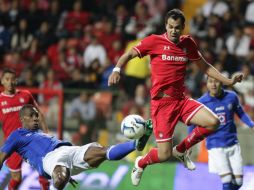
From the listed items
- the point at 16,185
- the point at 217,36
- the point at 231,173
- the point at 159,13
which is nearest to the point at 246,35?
the point at 217,36

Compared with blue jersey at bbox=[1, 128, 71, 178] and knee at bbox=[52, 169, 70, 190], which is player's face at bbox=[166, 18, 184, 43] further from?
knee at bbox=[52, 169, 70, 190]

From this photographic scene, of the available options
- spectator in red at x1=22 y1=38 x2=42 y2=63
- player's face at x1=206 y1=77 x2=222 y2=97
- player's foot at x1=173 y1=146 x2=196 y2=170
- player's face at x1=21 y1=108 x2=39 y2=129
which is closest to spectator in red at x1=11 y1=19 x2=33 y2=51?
spectator in red at x1=22 y1=38 x2=42 y2=63

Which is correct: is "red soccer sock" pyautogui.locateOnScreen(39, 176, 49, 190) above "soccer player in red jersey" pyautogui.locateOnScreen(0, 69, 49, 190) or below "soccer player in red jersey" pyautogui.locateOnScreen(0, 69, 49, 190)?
below

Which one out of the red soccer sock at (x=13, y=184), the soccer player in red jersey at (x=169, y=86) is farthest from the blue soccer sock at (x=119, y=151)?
the red soccer sock at (x=13, y=184)

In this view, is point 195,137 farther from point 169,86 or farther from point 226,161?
point 226,161

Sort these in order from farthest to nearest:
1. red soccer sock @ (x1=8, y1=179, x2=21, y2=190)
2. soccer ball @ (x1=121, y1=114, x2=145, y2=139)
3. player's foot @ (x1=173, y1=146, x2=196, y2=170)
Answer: red soccer sock @ (x1=8, y1=179, x2=21, y2=190) < player's foot @ (x1=173, y1=146, x2=196, y2=170) < soccer ball @ (x1=121, y1=114, x2=145, y2=139)

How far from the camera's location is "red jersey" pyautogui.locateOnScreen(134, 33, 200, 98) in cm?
988

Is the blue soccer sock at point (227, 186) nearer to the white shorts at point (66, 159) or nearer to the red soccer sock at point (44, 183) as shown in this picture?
the white shorts at point (66, 159)

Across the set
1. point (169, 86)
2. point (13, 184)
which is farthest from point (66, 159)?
point (13, 184)

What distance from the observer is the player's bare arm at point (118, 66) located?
9.24 meters

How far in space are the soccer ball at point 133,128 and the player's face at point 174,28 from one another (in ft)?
3.62

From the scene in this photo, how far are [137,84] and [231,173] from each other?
4134mm

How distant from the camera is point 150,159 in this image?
10.2m

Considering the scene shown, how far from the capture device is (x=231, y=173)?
449 inches
